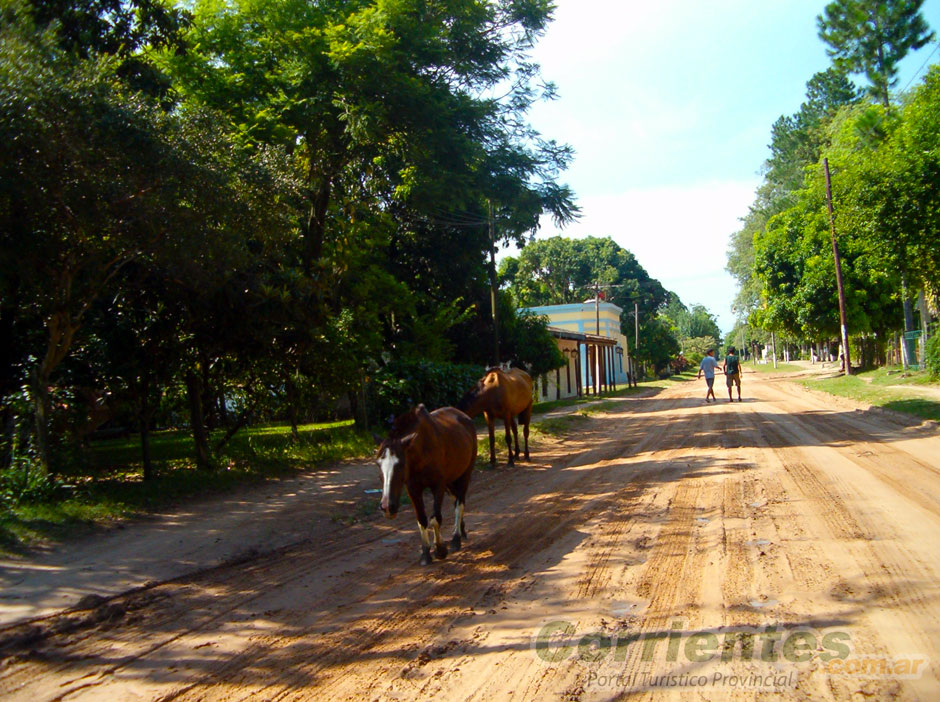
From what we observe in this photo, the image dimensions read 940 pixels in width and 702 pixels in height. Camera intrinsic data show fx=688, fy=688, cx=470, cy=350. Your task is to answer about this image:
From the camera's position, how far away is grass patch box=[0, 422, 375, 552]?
842 centimetres

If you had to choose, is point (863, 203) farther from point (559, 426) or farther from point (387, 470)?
point (387, 470)

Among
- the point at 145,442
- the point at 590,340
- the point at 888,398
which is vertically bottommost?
the point at 888,398

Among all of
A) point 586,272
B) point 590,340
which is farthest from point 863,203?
point 586,272

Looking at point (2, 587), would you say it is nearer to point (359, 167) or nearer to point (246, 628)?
point (246, 628)

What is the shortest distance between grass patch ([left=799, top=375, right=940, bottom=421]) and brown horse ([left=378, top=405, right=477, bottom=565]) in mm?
12475

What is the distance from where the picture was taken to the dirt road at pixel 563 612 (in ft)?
13.5

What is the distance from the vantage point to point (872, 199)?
773 inches

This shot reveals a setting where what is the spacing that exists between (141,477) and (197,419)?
4.41ft

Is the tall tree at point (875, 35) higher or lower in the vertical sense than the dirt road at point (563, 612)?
higher

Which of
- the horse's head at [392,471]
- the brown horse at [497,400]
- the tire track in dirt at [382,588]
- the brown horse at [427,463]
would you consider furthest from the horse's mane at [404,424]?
the brown horse at [497,400]

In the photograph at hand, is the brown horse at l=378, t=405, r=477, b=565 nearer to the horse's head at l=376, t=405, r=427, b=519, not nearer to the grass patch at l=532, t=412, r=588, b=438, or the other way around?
the horse's head at l=376, t=405, r=427, b=519

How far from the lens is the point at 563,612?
17.0 ft

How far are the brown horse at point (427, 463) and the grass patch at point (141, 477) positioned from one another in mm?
4543

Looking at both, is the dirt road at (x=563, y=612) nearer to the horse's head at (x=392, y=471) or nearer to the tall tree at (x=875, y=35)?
the horse's head at (x=392, y=471)
